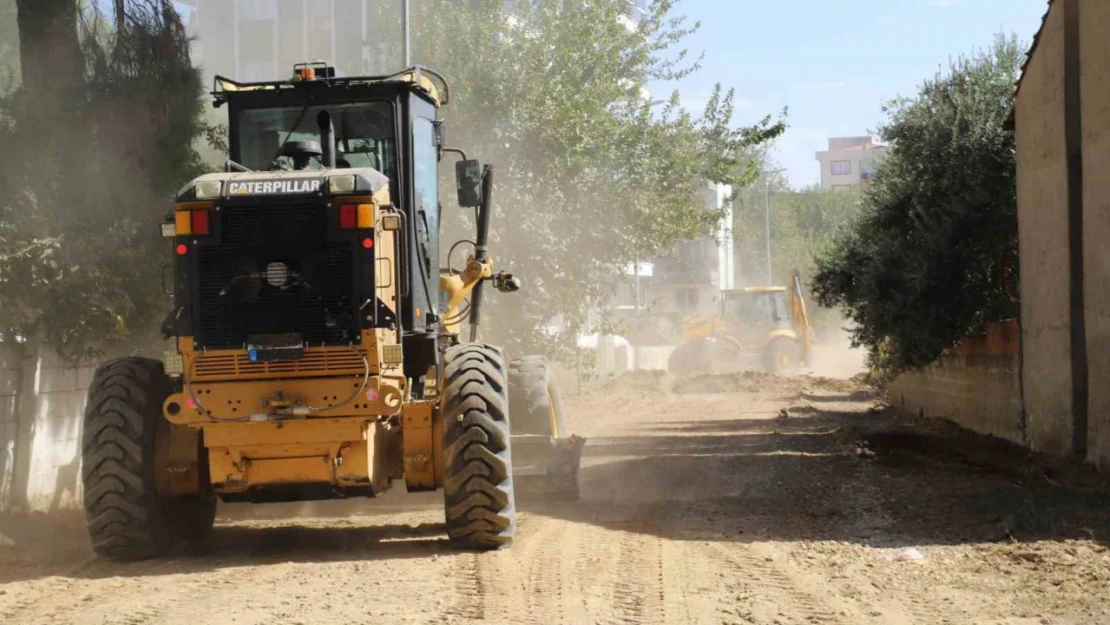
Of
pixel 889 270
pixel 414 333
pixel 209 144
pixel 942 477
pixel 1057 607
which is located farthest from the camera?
pixel 889 270

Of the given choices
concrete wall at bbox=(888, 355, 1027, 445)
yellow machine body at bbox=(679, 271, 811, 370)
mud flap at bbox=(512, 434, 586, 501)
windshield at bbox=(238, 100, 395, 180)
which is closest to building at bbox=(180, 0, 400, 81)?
windshield at bbox=(238, 100, 395, 180)

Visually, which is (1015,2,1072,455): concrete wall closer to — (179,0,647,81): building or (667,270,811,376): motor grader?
(179,0,647,81): building

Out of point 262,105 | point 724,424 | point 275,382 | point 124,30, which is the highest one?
point 124,30

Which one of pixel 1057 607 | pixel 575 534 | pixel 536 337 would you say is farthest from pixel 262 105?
pixel 536 337

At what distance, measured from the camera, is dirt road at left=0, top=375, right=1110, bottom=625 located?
25.4 ft

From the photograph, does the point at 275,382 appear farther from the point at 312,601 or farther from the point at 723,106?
the point at 723,106

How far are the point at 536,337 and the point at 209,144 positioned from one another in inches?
402

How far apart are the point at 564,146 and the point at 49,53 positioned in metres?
11.5

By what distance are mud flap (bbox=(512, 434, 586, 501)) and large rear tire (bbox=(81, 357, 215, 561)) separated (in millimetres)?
3118

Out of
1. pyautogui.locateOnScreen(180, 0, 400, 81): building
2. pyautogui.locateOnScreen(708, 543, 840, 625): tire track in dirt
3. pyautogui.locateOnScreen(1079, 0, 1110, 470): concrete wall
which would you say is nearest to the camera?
pyautogui.locateOnScreen(708, 543, 840, 625): tire track in dirt

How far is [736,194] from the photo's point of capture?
28531 mm

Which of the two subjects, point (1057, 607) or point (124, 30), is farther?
point (124, 30)

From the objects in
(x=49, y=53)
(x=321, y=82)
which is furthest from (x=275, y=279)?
(x=49, y=53)

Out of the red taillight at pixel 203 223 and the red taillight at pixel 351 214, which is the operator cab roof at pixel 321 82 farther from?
the red taillight at pixel 203 223
